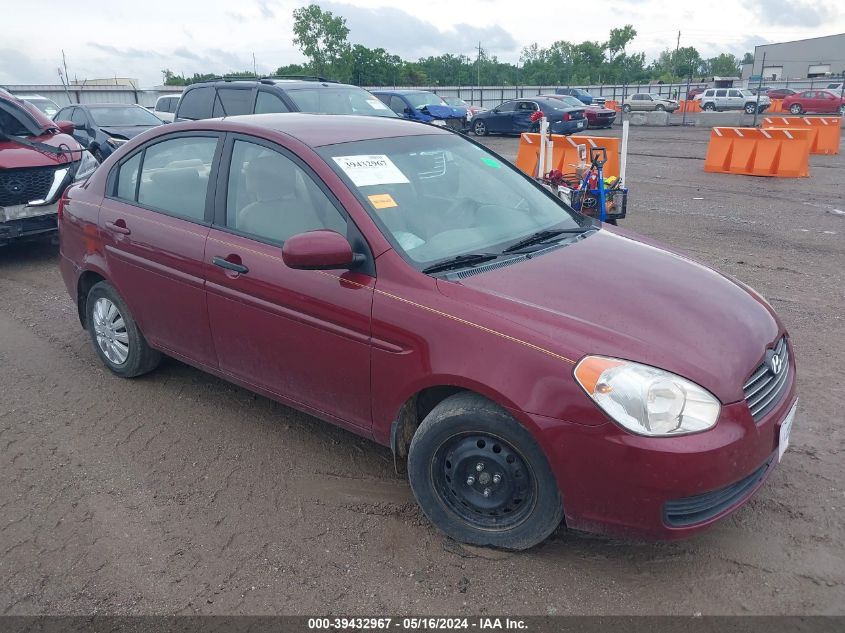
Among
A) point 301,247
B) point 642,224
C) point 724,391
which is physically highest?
point 301,247

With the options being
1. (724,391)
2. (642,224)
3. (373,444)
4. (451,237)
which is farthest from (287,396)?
(642,224)

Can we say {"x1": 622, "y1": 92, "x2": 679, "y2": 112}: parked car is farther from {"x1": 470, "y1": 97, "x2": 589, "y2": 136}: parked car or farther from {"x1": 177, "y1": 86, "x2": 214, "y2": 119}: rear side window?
{"x1": 177, "y1": 86, "x2": 214, "y2": 119}: rear side window

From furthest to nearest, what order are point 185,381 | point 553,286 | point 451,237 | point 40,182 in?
1. point 40,182
2. point 185,381
3. point 451,237
4. point 553,286

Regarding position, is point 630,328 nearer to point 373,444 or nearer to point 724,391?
point 724,391

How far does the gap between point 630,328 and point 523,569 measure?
107 cm

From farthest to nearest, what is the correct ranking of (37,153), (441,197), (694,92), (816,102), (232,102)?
(694,92) < (816,102) < (232,102) < (37,153) < (441,197)

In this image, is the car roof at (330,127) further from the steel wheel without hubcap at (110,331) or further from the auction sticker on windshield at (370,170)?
the steel wheel without hubcap at (110,331)

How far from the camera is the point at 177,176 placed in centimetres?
410

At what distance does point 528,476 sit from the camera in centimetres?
276

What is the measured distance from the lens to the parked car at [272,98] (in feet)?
30.2

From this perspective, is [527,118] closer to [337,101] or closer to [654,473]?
[337,101]

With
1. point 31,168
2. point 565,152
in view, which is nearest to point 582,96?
point 565,152

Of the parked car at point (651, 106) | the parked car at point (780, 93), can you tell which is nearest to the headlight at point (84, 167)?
the parked car at point (651, 106)

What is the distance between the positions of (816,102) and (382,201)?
4066 cm
